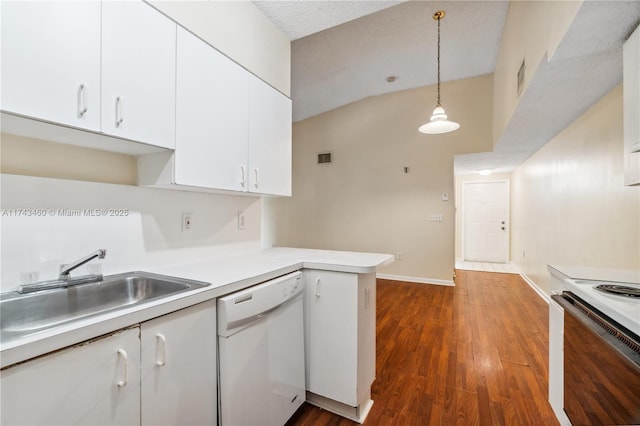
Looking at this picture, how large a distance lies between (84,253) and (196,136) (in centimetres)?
74

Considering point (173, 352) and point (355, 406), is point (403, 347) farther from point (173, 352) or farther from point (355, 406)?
point (173, 352)

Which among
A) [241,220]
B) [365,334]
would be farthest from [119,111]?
[365,334]

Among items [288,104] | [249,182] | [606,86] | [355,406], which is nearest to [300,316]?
[355,406]

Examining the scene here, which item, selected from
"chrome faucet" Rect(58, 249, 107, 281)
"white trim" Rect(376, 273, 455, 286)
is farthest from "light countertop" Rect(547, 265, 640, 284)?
"white trim" Rect(376, 273, 455, 286)

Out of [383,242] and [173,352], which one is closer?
[173,352]

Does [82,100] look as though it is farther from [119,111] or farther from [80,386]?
[80,386]

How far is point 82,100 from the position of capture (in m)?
1.02

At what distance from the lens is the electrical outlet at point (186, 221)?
1.71 m

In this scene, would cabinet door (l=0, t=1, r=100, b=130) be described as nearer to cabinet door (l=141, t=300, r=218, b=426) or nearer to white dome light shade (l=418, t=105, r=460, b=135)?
cabinet door (l=141, t=300, r=218, b=426)

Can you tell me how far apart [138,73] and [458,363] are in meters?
2.78

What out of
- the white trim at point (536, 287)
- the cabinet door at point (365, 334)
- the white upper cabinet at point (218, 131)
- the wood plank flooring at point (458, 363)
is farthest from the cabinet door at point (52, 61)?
the white trim at point (536, 287)

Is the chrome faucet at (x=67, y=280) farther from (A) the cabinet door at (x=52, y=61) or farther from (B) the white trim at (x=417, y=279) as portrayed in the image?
(B) the white trim at (x=417, y=279)

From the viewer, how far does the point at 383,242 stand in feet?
16.5

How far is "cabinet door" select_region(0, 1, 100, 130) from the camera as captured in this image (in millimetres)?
868
